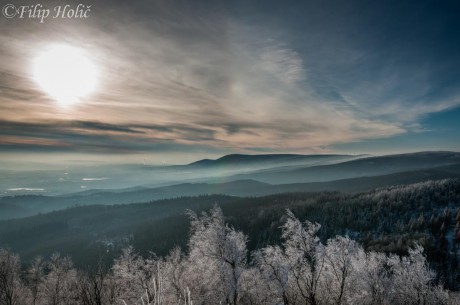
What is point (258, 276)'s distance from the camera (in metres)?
49.7

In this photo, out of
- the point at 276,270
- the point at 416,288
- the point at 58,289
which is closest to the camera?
the point at 276,270

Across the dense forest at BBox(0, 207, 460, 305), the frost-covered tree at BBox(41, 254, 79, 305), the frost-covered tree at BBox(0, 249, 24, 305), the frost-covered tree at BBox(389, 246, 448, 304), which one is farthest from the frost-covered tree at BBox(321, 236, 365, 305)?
the frost-covered tree at BBox(0, 249, 24, 305)

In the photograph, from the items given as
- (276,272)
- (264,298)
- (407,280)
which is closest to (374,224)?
(407,280)

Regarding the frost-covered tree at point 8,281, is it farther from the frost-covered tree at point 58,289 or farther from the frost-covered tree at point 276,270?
the frost-covered tree at point 276,270

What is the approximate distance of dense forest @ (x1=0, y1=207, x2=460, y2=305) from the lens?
3725cm

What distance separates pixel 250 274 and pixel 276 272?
17257 millimetres

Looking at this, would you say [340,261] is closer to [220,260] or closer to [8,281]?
[220,260]

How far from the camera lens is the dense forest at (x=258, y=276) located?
122ft

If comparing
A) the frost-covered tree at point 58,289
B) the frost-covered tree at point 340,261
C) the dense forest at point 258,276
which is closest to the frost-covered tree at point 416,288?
the dense forest at point 258,276

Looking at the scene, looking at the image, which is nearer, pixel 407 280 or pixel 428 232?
pixel 407 280

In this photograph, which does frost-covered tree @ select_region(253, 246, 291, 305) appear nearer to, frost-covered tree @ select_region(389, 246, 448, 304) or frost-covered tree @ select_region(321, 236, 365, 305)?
frost-covered tree @ select_region(321, 236, 365, 305)

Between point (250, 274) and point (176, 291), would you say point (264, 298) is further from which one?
point (176, 291)

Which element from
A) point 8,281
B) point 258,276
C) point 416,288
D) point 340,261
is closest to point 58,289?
point 8,281

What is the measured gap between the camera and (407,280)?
157 feet
